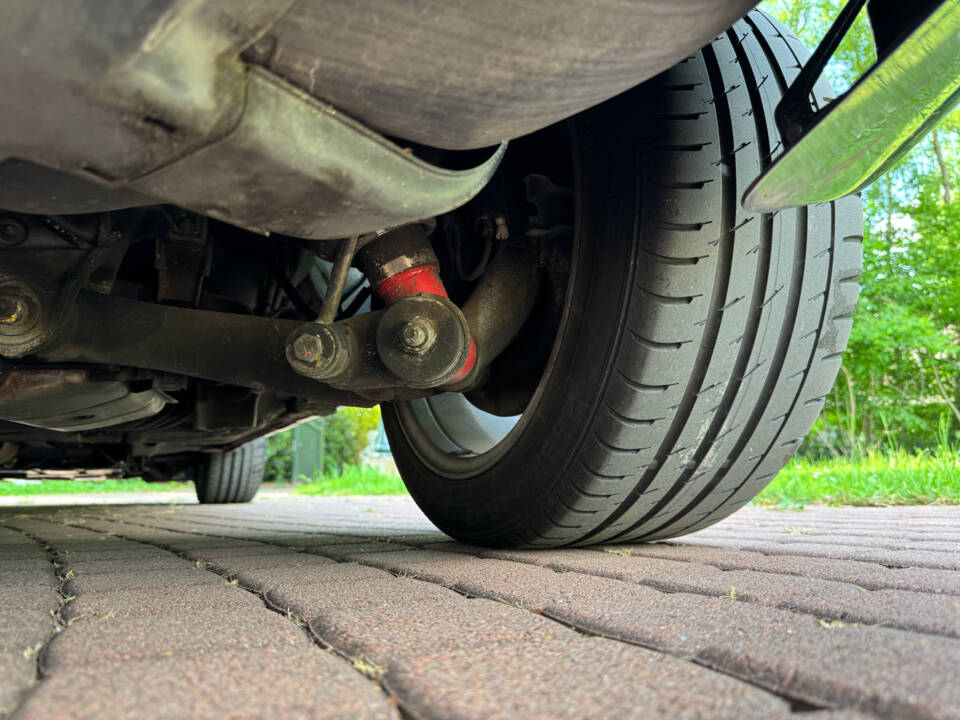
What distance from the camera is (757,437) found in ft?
4.93

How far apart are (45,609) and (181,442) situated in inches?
71.8

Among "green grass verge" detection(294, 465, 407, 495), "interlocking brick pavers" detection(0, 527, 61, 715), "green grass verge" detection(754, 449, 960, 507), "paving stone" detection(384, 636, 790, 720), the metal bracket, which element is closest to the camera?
"paving stone" detection(384, 636, 790, 720)

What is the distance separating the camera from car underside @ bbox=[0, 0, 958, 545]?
74 cm

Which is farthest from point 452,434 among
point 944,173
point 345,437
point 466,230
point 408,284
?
point 345,437

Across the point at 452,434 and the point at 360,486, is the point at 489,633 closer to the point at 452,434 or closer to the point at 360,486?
the point at 452,434

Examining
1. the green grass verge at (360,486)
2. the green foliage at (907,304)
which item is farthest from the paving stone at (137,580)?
the green foliage at (907,304)

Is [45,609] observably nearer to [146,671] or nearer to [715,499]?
[146,671]

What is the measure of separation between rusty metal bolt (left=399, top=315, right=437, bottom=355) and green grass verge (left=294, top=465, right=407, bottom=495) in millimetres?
4886

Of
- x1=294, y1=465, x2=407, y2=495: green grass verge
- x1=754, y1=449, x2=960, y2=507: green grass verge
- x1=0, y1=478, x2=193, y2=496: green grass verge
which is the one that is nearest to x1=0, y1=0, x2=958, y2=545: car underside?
x1=754, y1=449, x2=960, y2=507: green grass verge

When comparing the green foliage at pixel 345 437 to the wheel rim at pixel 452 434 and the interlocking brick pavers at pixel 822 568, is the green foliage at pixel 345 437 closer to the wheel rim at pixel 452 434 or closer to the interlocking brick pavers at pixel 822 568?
the wheel rim at pixel 452 434

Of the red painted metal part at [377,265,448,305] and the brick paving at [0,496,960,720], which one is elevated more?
the red painted metal part at [377,265,448,305]

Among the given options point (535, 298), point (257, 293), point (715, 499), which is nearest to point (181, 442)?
point (257, 293)

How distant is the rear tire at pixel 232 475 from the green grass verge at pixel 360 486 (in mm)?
1611

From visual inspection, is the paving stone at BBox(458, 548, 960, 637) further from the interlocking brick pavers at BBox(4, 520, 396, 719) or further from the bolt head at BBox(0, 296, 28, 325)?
the bolt head at BBox(0, 296, 28, 325)
